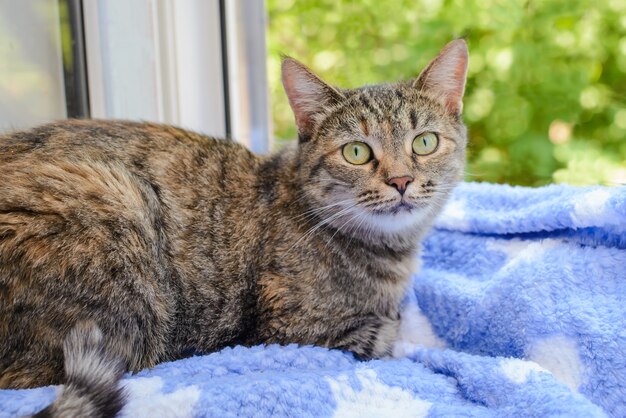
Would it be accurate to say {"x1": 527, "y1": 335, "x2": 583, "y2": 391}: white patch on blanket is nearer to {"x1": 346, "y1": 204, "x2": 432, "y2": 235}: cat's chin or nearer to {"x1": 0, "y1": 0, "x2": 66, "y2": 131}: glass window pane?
{"x1": 346, "y1": 204, "x2": 432, "y2": 235}: cat's chin

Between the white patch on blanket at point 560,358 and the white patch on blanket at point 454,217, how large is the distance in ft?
1.80

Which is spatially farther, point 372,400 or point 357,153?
point 357,153

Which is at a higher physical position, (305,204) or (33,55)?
(33,55)

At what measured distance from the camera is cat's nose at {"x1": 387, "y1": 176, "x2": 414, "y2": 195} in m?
1.45

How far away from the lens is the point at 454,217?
1.86m

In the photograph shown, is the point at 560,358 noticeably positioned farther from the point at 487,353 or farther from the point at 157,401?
the point at 157,401

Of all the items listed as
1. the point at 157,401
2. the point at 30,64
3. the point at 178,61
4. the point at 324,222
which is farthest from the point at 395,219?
the point at 30,64

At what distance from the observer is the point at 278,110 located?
8.02 feet

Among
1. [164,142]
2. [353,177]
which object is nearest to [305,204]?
[353,177]

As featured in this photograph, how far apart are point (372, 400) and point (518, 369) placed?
0.30m

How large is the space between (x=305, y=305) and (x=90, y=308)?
50 centimetres

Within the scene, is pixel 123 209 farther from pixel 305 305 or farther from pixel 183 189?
pixel 305 305

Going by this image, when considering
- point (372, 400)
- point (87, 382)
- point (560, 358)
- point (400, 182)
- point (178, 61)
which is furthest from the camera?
point (178, 61)

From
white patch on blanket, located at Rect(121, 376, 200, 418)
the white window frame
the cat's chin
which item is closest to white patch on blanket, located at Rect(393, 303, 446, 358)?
the cat's chin
